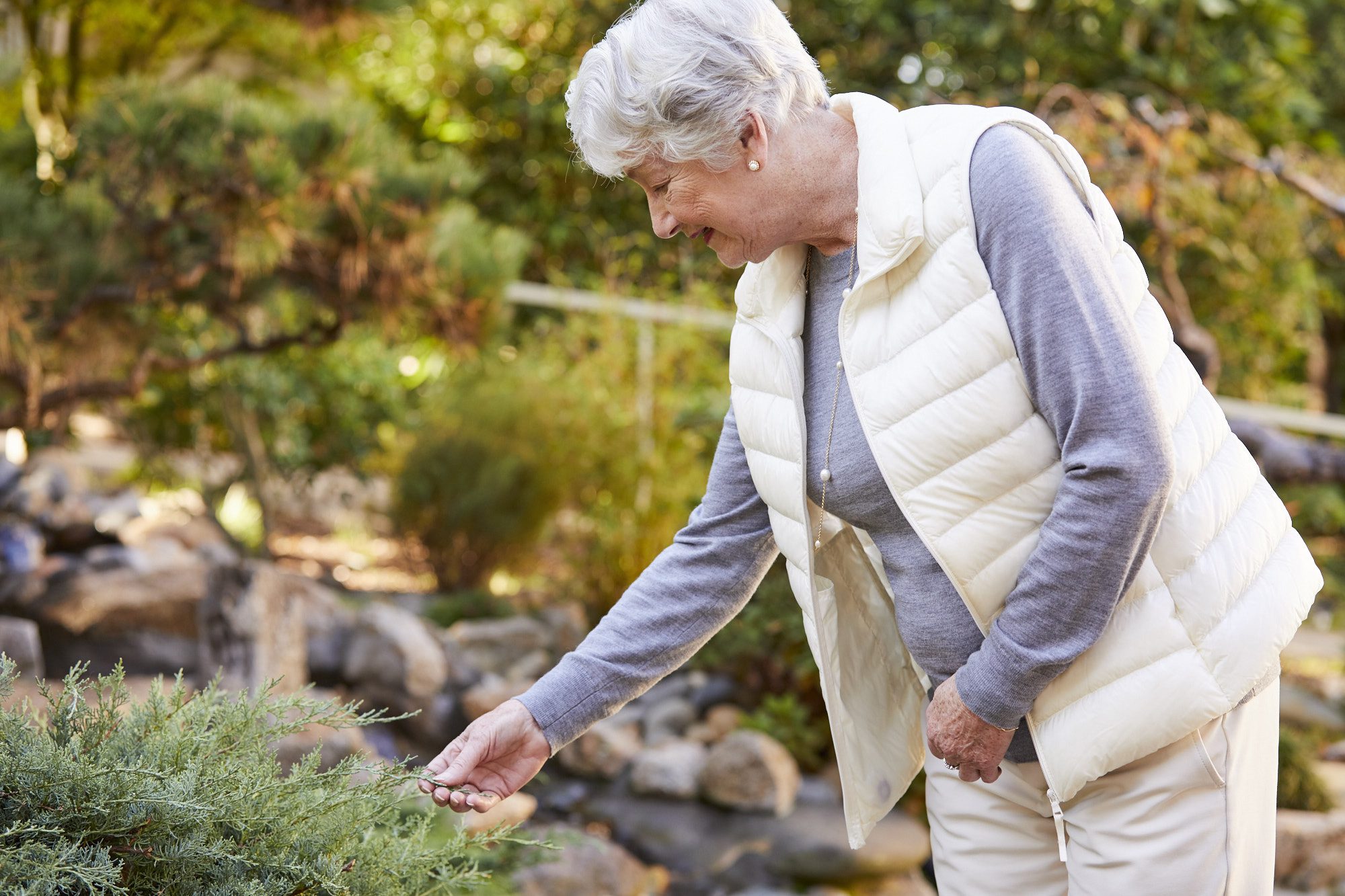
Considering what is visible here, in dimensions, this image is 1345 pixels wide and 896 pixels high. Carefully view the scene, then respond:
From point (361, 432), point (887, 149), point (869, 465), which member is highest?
point (887, 149)

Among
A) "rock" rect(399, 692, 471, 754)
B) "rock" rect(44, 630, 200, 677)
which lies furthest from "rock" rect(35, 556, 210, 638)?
"rock" rect(399, 692, 471, 754)

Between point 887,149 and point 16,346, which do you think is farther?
point 16,346

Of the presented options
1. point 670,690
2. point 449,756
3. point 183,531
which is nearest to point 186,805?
point 449,756

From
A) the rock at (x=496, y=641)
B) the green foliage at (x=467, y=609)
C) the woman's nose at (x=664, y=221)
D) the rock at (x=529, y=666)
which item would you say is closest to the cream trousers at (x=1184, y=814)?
the woman's nose at (x=664, y=221)

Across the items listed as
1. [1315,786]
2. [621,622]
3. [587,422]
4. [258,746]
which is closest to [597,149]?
[621,622]

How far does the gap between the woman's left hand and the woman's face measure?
0.48m

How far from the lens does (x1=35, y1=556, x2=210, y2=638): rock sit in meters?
3.76

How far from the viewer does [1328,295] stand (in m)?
6.76

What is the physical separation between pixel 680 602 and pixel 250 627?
220 centimetres

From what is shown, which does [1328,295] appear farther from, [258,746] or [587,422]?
[258,746]

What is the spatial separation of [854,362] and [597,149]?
338 millimetres

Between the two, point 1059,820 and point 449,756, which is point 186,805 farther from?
point 1059,820

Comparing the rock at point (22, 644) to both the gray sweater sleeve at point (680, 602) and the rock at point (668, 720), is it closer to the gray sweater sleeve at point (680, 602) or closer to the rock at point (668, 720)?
the rock at point (668, 720)

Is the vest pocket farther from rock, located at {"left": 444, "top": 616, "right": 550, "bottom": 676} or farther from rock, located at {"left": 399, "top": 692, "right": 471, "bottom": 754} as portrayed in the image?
rock, located at {"left": 444, "top": 616, "right": 550, "bottom": 676}
